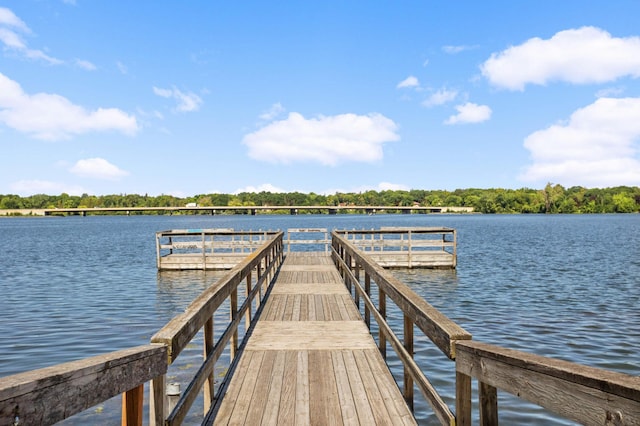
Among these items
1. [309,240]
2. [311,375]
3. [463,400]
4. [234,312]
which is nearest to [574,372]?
[463,400]

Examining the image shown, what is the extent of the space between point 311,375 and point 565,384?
4029 millimetres

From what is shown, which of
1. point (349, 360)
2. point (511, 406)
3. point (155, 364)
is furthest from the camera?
point (511, 406)

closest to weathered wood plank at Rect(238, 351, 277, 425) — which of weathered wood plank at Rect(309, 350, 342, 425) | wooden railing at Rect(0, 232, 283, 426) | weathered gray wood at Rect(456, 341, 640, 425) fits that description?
weathered wood plank at Rect(309, 350, 342, 425)

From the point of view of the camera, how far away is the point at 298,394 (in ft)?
17.5

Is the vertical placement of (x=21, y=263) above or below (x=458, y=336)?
below

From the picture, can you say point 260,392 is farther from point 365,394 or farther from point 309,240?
point 309,240

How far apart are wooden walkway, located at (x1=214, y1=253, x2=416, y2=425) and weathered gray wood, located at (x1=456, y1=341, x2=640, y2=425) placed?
1.97m

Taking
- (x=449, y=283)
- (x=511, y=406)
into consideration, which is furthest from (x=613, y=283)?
(x=511, y=406)

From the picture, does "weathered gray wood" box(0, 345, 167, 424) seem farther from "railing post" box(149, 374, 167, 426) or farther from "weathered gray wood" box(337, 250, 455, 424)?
"weathered gray wood" box(337, 250, 455, 424)

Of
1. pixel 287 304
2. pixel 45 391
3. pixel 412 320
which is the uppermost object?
pixel 45 391

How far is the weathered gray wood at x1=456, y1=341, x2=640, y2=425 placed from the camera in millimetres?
2062

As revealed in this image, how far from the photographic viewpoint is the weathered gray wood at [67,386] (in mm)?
2125

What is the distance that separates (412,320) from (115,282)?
75.5 feet

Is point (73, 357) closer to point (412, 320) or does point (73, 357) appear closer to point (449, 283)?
point (412, 320)
